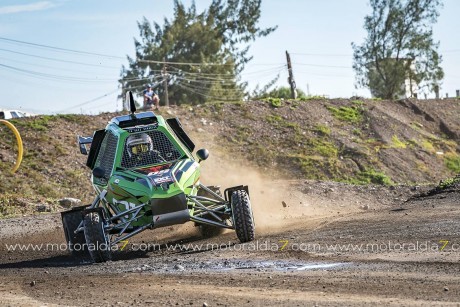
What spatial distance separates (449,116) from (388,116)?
456cm

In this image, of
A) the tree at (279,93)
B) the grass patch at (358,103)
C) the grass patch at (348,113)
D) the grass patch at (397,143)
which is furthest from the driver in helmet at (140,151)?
the tree at (279,93)

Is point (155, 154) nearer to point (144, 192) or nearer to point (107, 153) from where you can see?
point (107, 153)

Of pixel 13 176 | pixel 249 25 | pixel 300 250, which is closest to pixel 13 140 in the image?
pixel 13 176

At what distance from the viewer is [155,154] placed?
565 inches

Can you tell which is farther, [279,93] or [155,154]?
[279,93]

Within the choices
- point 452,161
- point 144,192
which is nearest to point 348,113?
point 452,161

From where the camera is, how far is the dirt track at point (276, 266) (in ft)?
27.8

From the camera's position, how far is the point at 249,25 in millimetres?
60094

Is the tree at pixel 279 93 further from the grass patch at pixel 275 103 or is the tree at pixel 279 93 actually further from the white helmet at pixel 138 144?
the white helmet at pixel 138 144

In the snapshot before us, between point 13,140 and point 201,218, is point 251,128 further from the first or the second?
point 201,218

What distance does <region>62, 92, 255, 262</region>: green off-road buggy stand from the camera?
43.1ft

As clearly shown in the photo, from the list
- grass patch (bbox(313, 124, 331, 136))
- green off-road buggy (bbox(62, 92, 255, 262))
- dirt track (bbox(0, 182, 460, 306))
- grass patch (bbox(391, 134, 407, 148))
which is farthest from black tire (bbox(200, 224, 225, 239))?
grass patch (bbox(391, 134, 407, 148))

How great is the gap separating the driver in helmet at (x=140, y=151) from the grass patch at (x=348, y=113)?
69.2 ft

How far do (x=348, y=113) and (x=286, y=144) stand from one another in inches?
211
